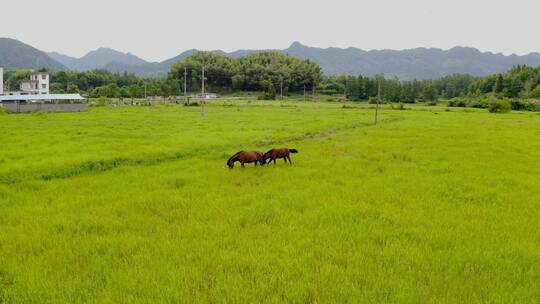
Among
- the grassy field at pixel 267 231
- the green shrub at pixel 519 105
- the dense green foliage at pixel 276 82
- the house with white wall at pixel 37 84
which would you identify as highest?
the dense green foliage at pixel 276 82

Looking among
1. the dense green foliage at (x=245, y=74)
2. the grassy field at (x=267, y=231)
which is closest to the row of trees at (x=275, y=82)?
the dense green foliage at (x=245, y=74)

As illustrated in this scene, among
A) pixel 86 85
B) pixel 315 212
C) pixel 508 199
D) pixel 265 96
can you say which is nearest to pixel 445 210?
pixel 508 199

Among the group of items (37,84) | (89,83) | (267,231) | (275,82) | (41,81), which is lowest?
(267,231)

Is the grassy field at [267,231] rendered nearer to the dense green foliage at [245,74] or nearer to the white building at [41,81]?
the white building at [41,81]

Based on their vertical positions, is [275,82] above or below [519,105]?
above

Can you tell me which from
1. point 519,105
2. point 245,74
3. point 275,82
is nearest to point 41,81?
point 245,74

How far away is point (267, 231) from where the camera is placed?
27.7ft

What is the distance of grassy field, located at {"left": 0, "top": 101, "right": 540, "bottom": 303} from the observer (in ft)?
19.8

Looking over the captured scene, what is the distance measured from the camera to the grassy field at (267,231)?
6023 millimetres

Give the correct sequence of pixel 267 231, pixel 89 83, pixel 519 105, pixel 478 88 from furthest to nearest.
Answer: pixel 89 83
pixel 478 88
pixel 519 105
pixel 267 231

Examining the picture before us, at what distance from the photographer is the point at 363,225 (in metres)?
8.85

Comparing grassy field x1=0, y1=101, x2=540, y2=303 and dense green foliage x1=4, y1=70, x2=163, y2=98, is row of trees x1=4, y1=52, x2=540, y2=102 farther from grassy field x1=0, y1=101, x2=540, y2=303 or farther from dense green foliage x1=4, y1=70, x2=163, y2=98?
grassy field x1=0, y1=101, x2=540, y2=303

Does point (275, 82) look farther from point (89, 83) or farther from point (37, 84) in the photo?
point (37, 84)

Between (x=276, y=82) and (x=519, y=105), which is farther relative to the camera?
(x=276, y=82)
